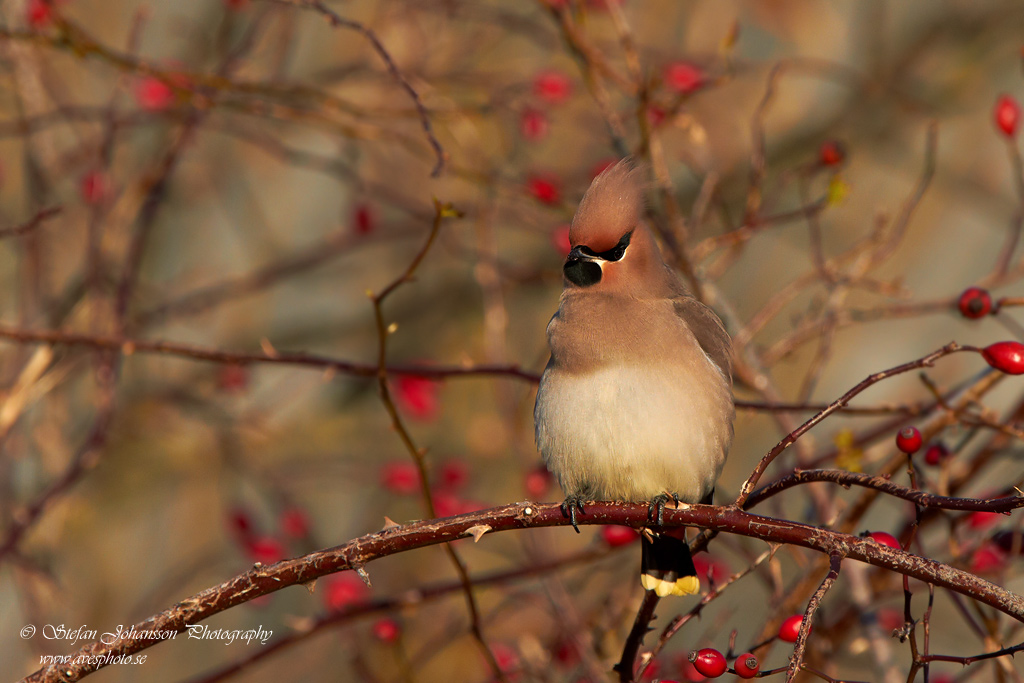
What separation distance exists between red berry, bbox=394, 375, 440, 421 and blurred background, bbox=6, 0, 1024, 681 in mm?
24

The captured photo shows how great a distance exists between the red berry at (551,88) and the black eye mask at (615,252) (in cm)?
184

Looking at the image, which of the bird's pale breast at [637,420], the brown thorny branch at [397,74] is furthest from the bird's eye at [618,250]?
the brown thorny branch at [397,74]

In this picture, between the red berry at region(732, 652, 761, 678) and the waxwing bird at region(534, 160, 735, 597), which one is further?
the waxwing bird at region(534, 160, 735, 597)

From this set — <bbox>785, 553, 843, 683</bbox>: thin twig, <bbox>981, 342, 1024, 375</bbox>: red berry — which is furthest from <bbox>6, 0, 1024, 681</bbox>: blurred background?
<bbox>785, 553, 843, 683</bbox>: thin twig

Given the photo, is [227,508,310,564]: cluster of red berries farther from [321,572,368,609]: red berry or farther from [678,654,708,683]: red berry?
[678,654,708,683]: red berry

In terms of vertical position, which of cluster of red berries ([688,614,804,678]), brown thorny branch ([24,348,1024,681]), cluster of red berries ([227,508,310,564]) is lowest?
cluster of red berries ([688,614,804,678])

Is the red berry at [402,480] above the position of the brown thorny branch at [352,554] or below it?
above

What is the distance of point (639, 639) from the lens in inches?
86.2

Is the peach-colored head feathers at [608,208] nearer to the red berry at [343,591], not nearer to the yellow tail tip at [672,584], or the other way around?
the yellow tail tip at [672,584]

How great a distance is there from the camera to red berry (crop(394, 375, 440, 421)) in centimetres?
524

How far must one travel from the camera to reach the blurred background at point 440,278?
12.1 feet

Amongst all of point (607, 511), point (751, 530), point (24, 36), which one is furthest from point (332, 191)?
point (751, 530)

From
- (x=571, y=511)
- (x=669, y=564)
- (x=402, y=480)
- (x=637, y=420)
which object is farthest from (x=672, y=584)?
(x=402, y=480)

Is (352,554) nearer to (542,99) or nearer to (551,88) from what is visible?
(551,88)
